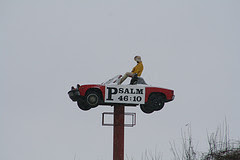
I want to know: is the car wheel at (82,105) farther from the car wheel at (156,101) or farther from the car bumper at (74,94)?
the car wheel at (156,101)

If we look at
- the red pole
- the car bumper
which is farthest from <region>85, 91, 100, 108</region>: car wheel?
the red pole

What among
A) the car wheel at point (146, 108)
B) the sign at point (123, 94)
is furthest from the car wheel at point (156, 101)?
the sign at point (123, 94)

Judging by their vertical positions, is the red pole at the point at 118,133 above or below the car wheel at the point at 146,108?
below

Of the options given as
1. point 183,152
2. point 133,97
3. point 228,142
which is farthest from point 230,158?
point 133,97

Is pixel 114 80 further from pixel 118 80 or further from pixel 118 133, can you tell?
pixel 118 133

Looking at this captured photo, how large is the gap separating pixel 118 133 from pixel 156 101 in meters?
1.61

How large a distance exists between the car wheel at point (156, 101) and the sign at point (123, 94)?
1.16 feet

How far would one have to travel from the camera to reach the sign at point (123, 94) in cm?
1277

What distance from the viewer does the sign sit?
1277cm

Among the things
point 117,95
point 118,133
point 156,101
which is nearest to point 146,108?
point 156,101

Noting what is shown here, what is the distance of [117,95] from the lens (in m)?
12.8

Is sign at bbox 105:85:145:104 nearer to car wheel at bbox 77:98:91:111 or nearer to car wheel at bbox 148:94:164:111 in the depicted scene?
car wheel at bbox 148:94:164:111

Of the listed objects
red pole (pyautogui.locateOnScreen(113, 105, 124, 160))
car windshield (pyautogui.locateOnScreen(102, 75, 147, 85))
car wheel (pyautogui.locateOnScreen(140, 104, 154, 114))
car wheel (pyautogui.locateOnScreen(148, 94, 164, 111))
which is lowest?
red pole (pyautogui.locateOnScreen(113, 105, 124, 160))

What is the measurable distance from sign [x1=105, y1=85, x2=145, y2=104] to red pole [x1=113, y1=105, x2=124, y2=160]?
0.44 meters
